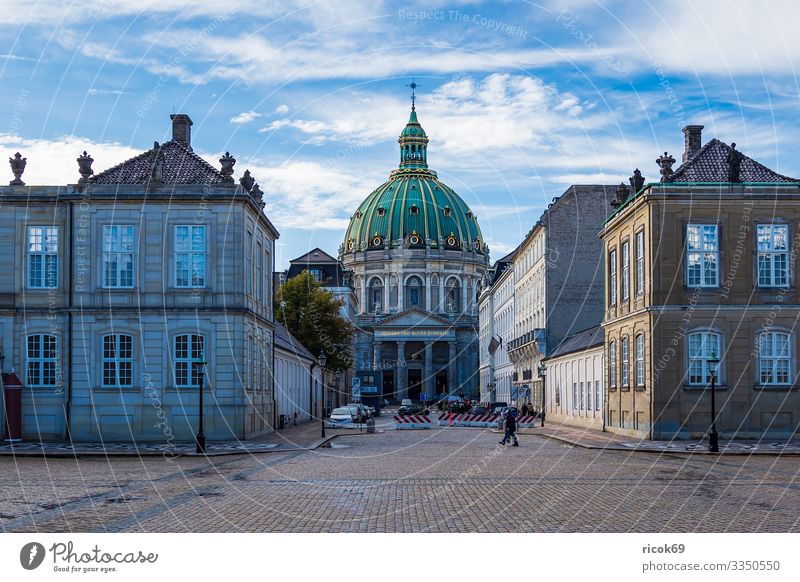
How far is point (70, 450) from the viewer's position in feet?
116

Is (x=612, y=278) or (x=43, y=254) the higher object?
(x=43, y=254)

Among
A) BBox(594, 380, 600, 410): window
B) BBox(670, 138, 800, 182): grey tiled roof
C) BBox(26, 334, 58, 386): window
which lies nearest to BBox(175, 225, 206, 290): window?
BBox(26, 334, 58, 386): window

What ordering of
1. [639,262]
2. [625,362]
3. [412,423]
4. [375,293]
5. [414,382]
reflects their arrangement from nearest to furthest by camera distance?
[639,262] < [625,362] < [412,423] < [414,382] < [375,293]

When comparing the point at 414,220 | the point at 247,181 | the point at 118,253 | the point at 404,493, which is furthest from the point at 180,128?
the point at 414,220

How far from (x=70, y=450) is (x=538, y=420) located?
1633 inches

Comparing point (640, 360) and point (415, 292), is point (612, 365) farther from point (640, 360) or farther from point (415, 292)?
point (415, 292)

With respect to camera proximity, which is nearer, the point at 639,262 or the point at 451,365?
the point at 639,262

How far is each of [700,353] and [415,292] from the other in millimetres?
133832

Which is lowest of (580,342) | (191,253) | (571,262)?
(580,342)

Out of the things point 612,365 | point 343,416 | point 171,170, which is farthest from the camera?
point 343,416

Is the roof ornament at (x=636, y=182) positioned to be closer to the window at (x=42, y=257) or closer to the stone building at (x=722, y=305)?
the stone building at (x=722, y=305)

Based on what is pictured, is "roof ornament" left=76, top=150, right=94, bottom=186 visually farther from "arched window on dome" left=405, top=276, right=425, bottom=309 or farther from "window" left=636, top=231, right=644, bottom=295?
"arched window on dome" left=405, top=276, right=425, bottom=309

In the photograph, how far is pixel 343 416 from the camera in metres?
63.3

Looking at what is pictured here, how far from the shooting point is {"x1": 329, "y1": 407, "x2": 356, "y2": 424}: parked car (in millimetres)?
62816
